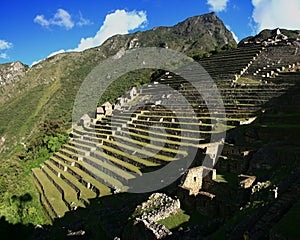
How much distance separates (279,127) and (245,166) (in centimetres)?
284

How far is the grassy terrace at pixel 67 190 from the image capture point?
16734 mm

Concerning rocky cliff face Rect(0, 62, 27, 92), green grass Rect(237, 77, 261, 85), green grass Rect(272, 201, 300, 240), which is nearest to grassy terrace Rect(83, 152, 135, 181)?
green grass Rect(272, 201, 300, 240)

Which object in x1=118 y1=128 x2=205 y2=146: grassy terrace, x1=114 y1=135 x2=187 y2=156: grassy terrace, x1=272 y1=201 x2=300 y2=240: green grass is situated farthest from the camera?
x1=118 y1=128 x2=205 y2=146: grassy terrace

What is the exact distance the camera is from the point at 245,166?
42.3 feet

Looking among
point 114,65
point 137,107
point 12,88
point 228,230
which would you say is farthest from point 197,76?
point 12,88

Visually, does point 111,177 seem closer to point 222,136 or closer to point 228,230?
point 222,136

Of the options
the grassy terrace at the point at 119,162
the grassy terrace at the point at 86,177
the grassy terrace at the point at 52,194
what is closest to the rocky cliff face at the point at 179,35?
the grassy terrace at the point at 86,177

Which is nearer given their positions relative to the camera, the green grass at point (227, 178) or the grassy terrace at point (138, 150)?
Result: the green grass at point (227, 178)

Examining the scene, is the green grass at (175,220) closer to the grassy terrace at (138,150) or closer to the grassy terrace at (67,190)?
the grassy terrace at (138,150)

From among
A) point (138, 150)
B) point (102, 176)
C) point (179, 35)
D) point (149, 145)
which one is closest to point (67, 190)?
point (102, 176)

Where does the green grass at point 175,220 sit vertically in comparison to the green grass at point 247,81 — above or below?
below

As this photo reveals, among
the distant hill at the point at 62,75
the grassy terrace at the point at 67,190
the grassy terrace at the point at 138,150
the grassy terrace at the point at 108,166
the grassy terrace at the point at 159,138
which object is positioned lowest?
the grassy terrace at the point at 67,190

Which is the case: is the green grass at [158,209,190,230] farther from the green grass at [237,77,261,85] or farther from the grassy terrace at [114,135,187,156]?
the green grass at [237,77,261,85]

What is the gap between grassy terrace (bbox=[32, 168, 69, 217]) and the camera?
16.7m
